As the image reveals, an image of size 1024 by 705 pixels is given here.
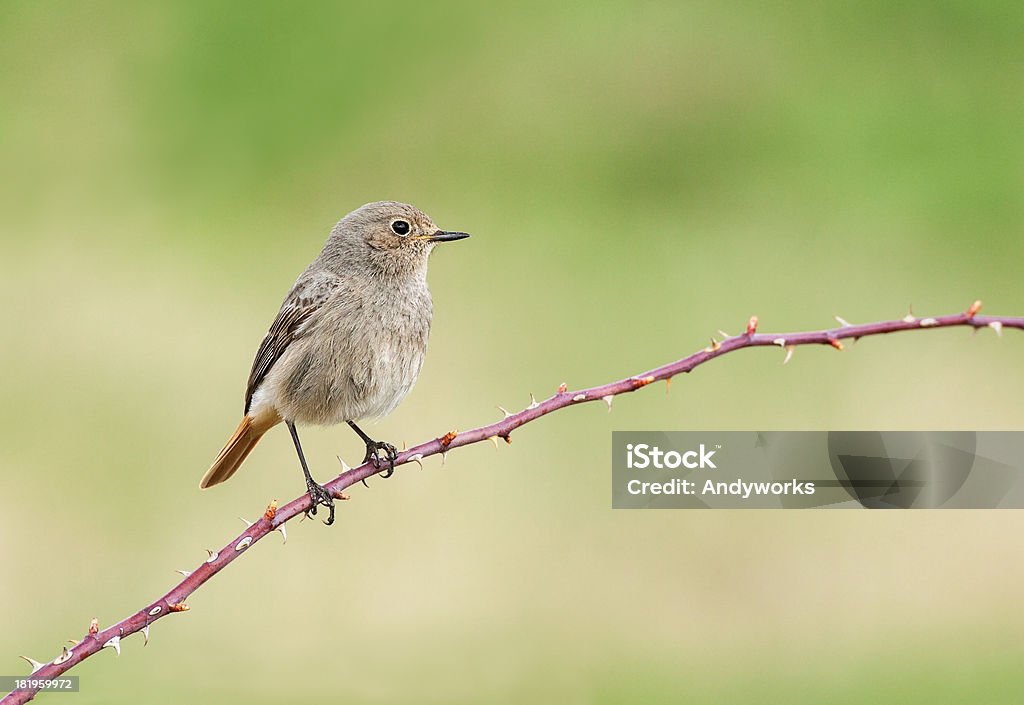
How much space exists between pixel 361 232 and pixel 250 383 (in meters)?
0.70

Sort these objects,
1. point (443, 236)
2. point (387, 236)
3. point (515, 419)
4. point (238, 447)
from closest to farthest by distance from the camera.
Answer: point (515, 419), point (443, 236), point (238, 447), point (387, 236)

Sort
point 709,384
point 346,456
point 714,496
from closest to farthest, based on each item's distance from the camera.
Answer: point 714,496 < point 346,456 < point 709,384

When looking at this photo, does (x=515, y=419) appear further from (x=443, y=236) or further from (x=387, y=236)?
(x=387, y=236)

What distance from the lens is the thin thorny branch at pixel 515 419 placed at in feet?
7.20

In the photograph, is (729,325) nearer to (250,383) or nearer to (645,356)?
(645,356)

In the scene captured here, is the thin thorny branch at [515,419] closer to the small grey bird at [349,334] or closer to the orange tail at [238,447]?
the small grey bird at [349,334]

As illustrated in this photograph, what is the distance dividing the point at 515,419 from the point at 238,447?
213 centimetres

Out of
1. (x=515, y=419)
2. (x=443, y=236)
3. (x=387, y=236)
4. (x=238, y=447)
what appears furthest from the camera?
(x=387, y=236)

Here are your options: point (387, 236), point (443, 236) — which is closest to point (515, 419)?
point (443, 236)

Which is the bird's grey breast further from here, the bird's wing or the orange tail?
the orange tail

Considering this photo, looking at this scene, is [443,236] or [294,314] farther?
[294,314]

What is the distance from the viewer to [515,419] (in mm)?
2553

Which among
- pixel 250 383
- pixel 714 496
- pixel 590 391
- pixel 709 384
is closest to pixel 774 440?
pixel 714 496

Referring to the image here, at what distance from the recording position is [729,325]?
417 inches
